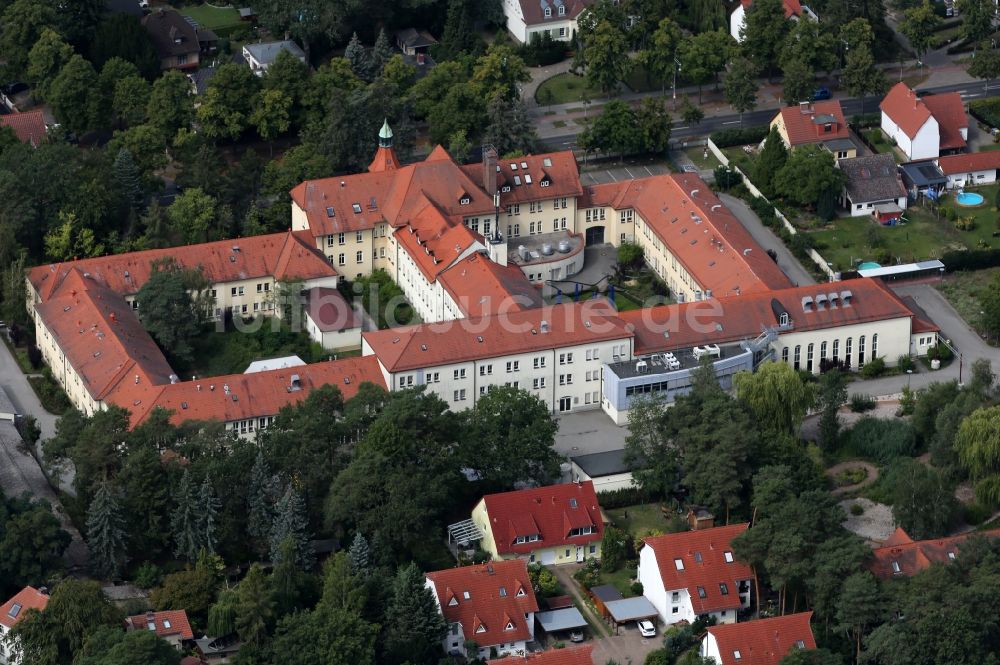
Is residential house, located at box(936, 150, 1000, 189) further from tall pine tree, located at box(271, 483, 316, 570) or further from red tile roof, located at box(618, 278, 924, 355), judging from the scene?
tall pine tree, located at box(271, 483, 316, 570)

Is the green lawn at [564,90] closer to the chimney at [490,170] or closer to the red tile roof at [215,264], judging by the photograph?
the chimney at [490,170]

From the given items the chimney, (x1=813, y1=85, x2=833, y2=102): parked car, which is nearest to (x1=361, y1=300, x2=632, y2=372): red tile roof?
the chimney

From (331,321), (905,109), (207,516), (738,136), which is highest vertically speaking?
(207,516)

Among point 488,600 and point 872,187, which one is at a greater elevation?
point 488,600

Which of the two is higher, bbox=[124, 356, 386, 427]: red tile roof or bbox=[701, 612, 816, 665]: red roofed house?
bbox=[124, 356, 386, 427]: red tile roof

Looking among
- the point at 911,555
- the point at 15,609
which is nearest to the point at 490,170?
the point at 911,555

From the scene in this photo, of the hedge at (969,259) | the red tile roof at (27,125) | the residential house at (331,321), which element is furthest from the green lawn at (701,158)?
the red tile roof at (27,125)

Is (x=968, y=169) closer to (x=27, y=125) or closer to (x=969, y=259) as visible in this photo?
(x=969, y=259)

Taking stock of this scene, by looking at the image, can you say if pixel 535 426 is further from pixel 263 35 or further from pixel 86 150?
pixel 263 35
